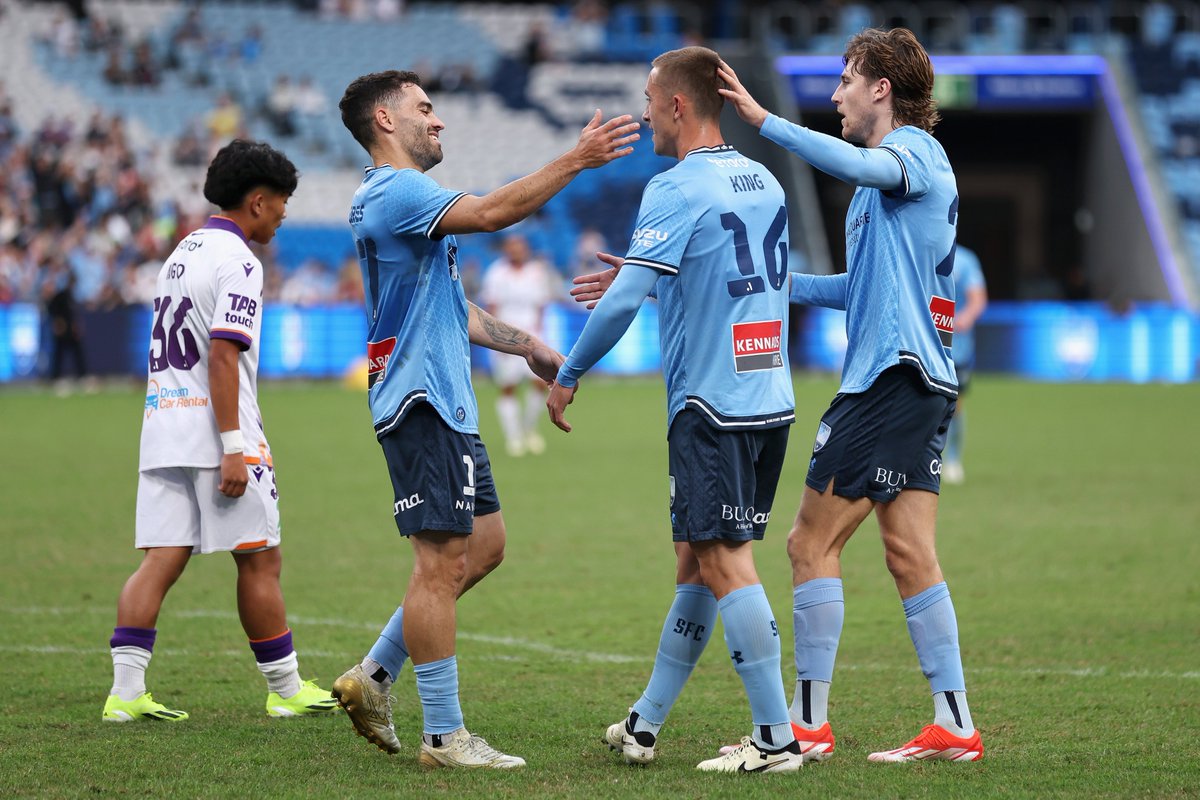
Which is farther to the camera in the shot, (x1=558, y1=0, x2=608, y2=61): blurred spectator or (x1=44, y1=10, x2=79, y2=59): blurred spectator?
(x1=558, y1=0, x2=608, y2=61): blurred spectator

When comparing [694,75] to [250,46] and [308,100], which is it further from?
[250,46]

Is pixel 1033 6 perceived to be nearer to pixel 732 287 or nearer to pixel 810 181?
pixel 810 181

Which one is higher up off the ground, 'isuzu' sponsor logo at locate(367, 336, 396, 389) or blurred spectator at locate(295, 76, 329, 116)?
blurred spectator at locate(295, 76, 329, 116)

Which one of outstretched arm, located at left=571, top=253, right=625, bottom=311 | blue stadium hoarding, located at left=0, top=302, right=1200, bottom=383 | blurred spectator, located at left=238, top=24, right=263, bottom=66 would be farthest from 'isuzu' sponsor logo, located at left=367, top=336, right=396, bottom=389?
blurred spectator, located at left=238, top=24, right=263, bottom=66

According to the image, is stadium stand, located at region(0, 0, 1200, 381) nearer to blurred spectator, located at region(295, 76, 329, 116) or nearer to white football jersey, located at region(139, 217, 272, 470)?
blurred spectator, located at region(295, 76, 329, 116)

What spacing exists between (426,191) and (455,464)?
0.89m

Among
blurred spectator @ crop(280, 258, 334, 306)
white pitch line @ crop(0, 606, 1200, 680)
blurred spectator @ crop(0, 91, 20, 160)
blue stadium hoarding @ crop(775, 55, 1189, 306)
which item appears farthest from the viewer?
blue stadium hoarding @ crop(775, 55, 1189, 306)

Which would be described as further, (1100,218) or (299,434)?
(1100,218)

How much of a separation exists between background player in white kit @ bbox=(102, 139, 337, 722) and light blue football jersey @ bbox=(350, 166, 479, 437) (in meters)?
0.80

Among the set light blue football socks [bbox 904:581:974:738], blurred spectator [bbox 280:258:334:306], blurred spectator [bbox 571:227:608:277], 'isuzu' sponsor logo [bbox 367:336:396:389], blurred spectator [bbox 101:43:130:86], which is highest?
blurred spectator [bbox 101:43:130:86]

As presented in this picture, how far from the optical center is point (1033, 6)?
38.6m

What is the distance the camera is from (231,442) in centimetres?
576

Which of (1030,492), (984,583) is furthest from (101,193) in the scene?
(984,583)

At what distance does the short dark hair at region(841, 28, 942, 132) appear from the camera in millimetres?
5211
